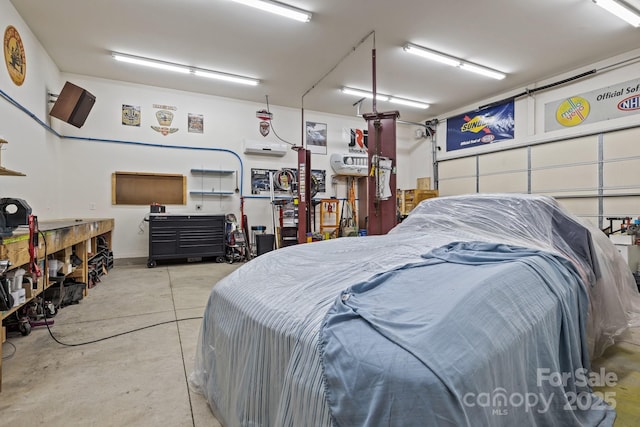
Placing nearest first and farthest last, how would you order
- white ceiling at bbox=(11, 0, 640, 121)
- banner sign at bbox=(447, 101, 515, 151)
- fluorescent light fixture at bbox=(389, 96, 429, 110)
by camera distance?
white ceiling at bbox=(11, 0, 640, 121)
banner sign at bbox=(447, 101, 515, 151)
fluorescent light fixture at bbox=(389, 96, 429, 110)

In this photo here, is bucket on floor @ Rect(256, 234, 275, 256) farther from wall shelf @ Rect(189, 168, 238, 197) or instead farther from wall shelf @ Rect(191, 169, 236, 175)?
wall shelf @ Rect(191, 169, 236, 175)

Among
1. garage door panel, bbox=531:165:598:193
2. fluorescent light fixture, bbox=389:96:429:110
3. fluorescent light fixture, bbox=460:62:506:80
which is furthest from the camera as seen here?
fluorescent light fixture, bbox=389:96:429:110

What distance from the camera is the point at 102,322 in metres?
2.90

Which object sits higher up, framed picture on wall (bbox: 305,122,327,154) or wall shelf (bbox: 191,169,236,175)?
framed picture on wall (bbox: 305,122,327,154)

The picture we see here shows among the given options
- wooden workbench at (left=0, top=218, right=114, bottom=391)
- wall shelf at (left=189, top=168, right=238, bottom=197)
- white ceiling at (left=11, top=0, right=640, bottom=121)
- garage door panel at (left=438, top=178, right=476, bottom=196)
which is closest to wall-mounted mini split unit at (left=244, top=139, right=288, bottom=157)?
wall shelf at (left=189, top=168, right=238, bottom=197)

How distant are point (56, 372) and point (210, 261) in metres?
4.43

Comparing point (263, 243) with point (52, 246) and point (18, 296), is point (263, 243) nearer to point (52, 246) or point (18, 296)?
point (52, 246)

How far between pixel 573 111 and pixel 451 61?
8.76ft

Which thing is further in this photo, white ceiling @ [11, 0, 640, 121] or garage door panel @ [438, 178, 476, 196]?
garage door panel @ [438, 178, 476, 196]

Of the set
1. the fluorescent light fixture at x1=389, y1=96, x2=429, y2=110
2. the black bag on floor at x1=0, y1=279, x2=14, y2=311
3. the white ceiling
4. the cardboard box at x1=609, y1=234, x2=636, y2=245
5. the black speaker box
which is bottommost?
the black bag on floor at x1=0, y1=279, x2=14, y2=311

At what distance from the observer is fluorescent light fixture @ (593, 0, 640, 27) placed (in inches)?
152

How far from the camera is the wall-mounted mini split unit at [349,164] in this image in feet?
24.9

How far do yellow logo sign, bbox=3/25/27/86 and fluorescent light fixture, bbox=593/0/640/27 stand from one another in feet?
23.7

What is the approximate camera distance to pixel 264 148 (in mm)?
7004
